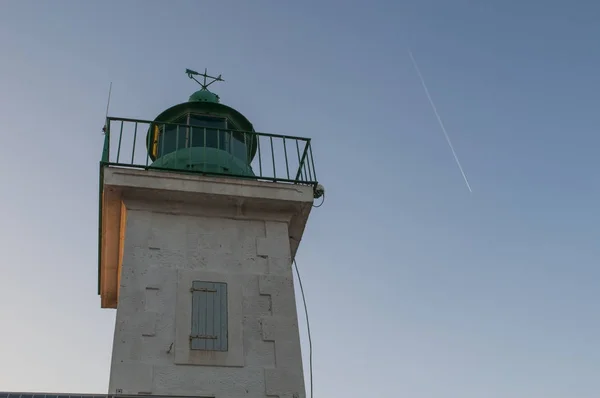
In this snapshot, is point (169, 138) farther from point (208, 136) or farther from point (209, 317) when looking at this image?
point (209, 317)

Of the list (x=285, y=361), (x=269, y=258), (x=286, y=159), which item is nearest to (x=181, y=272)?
(x=269, y=258)

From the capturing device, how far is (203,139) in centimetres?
1209

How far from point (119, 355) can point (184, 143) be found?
185 inches

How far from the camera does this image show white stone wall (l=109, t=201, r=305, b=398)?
8.62 metres

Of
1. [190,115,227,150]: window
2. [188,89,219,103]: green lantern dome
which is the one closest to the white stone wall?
[190,115,227,150]: window

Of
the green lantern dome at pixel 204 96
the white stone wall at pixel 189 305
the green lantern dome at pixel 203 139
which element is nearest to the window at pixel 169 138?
the green lantern dome at pixel 203 139

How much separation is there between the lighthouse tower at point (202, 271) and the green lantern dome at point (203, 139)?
5 cm

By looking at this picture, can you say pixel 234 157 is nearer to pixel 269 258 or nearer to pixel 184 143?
pixel 184 143

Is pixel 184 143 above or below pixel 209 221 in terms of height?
above

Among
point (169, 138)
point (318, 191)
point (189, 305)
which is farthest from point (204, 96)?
point (189, 305)

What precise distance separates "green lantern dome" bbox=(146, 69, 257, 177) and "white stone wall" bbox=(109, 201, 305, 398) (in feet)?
3.55

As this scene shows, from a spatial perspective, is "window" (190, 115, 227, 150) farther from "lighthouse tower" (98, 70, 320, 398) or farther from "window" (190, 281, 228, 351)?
"window" (190, 281, 228, 351)

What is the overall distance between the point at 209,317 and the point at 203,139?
3994mm

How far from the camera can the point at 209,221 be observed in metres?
10.4
